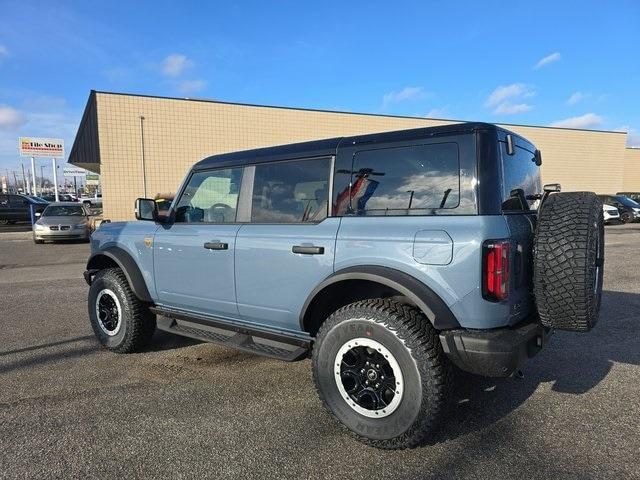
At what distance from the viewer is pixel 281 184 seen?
3.66 metres

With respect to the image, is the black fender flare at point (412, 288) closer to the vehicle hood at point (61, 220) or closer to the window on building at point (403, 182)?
the window on building at point (403, 182)

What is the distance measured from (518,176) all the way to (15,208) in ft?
91.8

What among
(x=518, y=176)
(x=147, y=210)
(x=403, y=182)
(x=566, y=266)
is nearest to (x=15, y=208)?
(x=147, y=210)

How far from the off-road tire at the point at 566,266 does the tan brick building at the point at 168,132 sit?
65.4 ft

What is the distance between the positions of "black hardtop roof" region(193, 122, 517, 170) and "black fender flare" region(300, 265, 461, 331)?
0.90 m

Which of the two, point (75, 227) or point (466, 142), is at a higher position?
point (466, 142)

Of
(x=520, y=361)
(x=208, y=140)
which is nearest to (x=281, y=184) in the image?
(x=520, y=361)

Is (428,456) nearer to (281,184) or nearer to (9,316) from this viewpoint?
(281,184)

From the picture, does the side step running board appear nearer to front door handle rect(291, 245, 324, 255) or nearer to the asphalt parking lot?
the asphalt parking lot

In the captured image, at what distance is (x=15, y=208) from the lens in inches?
976

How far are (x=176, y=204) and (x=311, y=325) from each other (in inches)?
73.4

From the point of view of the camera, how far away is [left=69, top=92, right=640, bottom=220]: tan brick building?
19688 mm

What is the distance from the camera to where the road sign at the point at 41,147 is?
32.3m

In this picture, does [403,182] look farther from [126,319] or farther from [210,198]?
[126,319]
